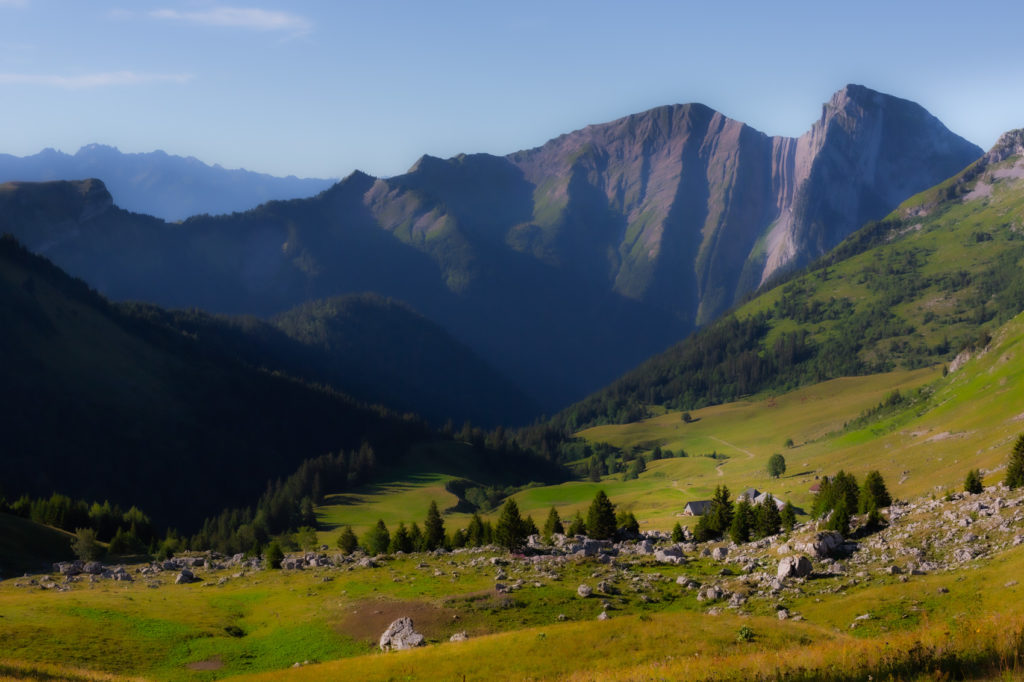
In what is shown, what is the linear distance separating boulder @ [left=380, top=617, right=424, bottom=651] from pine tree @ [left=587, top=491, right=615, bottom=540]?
138ft

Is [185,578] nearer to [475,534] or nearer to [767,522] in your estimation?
[475,534]

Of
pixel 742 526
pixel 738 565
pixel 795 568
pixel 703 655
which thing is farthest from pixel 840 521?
pixel 703 655

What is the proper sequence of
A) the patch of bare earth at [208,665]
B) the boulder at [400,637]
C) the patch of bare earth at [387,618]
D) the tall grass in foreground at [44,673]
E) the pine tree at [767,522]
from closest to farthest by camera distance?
the tall grass in foreground at [44,673]
the patch of bare earth at [208,665]
the boulder at [400,637]
the patch of bare earth at [387,618]
the pine tree at [767,522]

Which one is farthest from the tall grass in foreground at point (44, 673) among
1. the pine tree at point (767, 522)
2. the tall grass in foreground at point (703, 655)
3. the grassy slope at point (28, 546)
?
the grassy slope at point (28, 546)

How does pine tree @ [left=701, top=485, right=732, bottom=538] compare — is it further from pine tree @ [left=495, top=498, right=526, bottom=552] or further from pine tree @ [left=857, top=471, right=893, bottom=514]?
pine tree @ [left=495, top=498, right=526, bottom=552]

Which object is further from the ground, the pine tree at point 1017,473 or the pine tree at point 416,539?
the pine tree at point 1017,473

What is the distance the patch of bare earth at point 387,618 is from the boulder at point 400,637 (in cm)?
89

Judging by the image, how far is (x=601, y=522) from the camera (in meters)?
93.8

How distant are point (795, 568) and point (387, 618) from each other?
32200 millimetres

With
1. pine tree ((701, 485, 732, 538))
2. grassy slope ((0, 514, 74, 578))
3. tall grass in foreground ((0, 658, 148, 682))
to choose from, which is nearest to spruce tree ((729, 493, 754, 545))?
pine tree ((701, 485, 732, 538))

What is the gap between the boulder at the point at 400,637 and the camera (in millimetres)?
52344

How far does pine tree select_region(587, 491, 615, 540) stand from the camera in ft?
306

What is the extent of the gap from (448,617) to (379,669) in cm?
1384

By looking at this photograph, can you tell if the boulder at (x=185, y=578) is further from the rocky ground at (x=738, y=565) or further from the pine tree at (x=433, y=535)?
the pine tree at (x=433, y=535)
